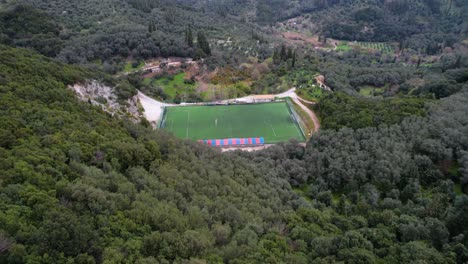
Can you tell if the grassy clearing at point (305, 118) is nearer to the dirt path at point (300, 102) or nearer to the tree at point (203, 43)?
the dirt path at point (300, 102)

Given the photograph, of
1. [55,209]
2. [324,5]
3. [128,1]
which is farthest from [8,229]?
[324,5]

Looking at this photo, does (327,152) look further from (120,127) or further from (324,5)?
(324,5)

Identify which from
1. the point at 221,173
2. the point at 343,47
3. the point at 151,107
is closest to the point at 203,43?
the point at 151,107

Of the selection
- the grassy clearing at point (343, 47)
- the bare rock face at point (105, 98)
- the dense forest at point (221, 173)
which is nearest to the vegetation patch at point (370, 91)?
the dense forest at point (221, 173)

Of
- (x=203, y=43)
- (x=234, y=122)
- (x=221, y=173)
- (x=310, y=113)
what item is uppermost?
(x=221, y=173)

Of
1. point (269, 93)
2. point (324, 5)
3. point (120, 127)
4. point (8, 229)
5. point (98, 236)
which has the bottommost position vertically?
point (324, 5)

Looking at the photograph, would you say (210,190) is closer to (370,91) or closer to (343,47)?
(370,91)

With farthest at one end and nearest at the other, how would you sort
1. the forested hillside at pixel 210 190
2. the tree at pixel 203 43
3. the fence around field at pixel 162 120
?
the tree at pixel 203 43 < the fence around field at pixel 162 120 < the forested hillside at pixel 210 190
